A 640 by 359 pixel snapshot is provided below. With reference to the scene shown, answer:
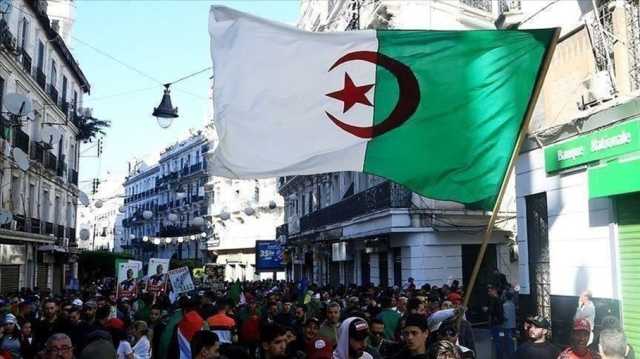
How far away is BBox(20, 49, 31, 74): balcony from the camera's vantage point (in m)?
27.6

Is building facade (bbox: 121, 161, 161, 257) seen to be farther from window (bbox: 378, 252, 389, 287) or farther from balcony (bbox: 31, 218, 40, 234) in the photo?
window (bbox: 378, 252, 389, 287)

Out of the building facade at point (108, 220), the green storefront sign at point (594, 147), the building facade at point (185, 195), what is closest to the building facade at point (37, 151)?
the green storefront sign at point (594, 147)

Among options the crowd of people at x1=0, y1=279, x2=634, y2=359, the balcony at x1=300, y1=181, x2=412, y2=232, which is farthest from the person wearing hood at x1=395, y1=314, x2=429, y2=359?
the balcony at x1=300, y1=181, x2=412, y2=232

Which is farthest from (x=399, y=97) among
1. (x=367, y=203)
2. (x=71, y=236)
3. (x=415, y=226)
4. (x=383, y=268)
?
(x=71, y=236)

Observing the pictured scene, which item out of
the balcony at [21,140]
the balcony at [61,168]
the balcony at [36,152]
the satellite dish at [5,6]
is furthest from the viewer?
the balcony at [61,168]

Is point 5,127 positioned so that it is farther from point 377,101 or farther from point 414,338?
point 414,338

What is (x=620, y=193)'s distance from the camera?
10.7 m

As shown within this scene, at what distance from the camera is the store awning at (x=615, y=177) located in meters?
10.4

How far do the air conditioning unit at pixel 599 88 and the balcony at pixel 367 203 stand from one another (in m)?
9.93

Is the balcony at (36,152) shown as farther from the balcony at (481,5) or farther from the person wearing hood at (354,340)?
the person wearing hood at (354,340)

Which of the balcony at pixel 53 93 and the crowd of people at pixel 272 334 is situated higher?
→ the balcony at pixel 53 93

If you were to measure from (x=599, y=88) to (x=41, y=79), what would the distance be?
25.7 metres

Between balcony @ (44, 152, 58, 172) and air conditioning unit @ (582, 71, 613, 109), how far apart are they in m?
25.7

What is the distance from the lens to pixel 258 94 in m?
7.09
